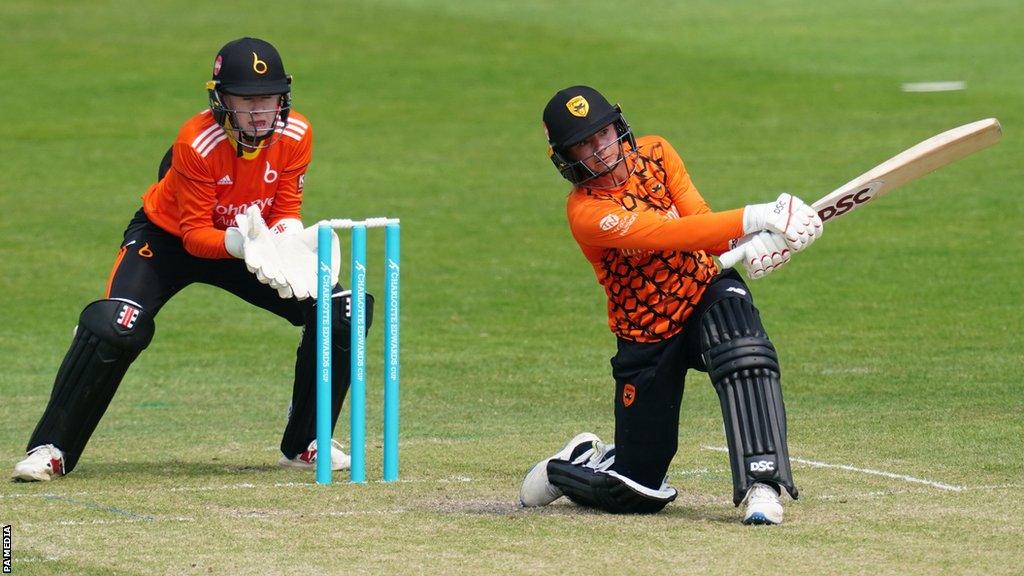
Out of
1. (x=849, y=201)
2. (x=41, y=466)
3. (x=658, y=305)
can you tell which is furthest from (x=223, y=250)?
(x=849, y=201)

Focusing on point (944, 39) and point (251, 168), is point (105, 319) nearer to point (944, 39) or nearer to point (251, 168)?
point (251, 168)

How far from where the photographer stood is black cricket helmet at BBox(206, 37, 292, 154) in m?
6.63

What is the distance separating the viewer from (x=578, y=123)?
19.0 feet

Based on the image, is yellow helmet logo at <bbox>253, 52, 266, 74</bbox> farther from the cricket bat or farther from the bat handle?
the cricket bat

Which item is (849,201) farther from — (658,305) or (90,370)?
(90,370)

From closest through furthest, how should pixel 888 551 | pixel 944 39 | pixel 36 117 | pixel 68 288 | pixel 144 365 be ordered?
pixel 888 551 < pixel 144 365 < pixel 68 288 < pixel 36 117 < pixel 944 39

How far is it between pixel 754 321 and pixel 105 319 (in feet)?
8.77

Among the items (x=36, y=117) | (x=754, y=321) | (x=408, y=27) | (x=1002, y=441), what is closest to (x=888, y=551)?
(x=754, y=321)

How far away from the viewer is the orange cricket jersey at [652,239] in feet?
18.5

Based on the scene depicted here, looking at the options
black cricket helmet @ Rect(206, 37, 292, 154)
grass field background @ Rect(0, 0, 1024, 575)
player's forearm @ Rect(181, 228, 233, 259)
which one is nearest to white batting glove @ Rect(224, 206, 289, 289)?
player's forearm @ Rect(181, 228, 233, 259)

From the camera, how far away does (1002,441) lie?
23.1 ft

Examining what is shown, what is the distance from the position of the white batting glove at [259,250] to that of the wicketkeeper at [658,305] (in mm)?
1237

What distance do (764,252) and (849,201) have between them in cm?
57

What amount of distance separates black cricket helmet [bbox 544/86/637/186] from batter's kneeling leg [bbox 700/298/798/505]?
0.70 m
